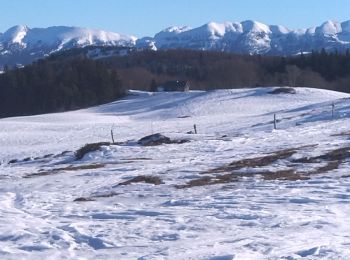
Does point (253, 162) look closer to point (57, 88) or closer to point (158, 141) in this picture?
point (158, 141)

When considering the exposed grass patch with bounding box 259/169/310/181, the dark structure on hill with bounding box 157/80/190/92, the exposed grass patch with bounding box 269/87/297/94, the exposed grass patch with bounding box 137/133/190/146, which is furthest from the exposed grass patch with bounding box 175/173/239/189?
the dark structure on hill with bounding box 157/80/190/92

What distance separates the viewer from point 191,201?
1364 centimetres

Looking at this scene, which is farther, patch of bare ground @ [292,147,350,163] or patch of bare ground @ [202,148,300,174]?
patch of bare ground @ [292,147,350,163]

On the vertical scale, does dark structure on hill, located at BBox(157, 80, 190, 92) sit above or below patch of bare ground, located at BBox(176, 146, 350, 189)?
above

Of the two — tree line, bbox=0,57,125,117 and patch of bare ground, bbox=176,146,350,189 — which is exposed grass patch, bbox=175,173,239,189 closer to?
patch of bare ground, bbox=176,146,350,189

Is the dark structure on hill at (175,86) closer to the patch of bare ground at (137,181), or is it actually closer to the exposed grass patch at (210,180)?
the patch of bare ground at (137,181)

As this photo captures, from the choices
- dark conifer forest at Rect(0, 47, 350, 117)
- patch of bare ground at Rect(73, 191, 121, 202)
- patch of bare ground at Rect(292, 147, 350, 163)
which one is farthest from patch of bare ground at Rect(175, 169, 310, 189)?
dark conifer forest at Rect(0, 47, 350, 117)

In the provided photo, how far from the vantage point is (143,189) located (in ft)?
52.3

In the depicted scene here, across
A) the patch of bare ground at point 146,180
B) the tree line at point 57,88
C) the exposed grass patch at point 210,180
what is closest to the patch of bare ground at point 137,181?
the patch of bare ground at point 146,180

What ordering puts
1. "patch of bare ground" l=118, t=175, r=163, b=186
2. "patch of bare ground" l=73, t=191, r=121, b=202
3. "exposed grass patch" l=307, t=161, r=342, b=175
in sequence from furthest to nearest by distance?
"exposed grass patch" l=307, t=161, r=342, b=175, "patch of bare ground" l=118, t=175, r=163, b=186, "patch of bare ground" l=73, t=191, r=121, b=202

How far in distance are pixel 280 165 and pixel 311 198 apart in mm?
5906

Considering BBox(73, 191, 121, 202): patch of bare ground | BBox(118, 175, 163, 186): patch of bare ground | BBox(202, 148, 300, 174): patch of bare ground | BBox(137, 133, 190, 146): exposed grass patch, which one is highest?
BBox(73, 191, 121, 202): patch of bare ground

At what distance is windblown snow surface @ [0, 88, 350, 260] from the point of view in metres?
9.56

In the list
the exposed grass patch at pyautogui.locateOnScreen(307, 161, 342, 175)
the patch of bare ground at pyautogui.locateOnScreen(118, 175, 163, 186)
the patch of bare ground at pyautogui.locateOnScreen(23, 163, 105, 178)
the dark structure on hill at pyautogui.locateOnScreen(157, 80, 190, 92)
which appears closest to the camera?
the patch of bare ground at pyautogui.locateOnScreen(118, 175, 163, 186)
